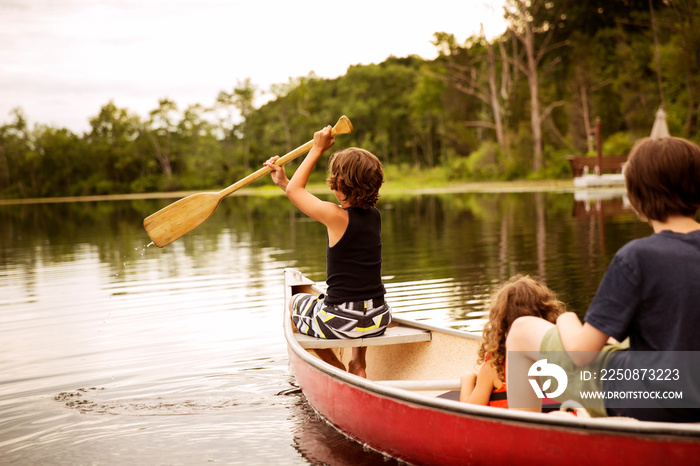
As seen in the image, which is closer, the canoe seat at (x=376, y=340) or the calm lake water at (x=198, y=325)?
the calm lake water at (x=198, y=325)

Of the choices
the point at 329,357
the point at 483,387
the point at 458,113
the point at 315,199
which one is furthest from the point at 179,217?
the point at 458,113

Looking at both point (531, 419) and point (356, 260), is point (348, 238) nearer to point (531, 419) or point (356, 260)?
point (356, 260)

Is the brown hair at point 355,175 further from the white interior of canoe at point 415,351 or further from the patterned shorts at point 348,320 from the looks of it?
the white interior of canoe at point 415,351

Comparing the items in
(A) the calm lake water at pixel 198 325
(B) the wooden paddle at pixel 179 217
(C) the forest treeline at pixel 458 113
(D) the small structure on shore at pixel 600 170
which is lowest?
(A) the calm lake water at pixel 198 325

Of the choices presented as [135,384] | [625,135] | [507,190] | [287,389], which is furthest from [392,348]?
[625,135]

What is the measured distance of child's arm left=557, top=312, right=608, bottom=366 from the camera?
7.63 feet

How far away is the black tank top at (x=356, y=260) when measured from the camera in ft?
13.4

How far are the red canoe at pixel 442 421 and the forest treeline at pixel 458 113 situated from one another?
28.2 metres

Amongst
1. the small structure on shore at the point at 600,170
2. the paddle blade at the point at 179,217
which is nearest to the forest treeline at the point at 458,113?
the small structure on shore at the point at 600,170

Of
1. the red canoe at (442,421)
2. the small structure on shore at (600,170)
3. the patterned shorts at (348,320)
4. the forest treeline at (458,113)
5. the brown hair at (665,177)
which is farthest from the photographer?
the forest treeline at (458,113)

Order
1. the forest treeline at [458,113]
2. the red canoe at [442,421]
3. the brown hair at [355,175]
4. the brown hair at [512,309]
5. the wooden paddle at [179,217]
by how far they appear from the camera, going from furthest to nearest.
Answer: the forest treeline at [458,113] → the wooden paddle at [179,217] → the brown hair at [355,175] → the brown hair at [512,309] → the red canoe at [442,421]

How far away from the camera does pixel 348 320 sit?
4.18 m

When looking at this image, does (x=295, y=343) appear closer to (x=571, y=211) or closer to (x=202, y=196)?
(x=202, y=196)

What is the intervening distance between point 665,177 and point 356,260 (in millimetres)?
2135
